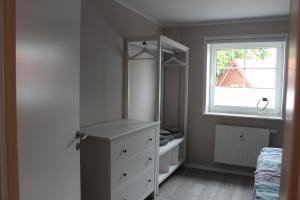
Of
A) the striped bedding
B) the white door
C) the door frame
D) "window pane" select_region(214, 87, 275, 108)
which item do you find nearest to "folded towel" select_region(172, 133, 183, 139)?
"window pane" select_region(214, 87, 275, 108)

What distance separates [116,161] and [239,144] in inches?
88.1

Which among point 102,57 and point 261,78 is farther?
point 261,78

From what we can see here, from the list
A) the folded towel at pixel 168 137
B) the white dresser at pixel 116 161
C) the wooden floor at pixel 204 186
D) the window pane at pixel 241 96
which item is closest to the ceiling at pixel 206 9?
the window pane at pixel 241 96

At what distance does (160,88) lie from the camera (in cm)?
328

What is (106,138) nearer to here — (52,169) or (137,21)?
(52,169)

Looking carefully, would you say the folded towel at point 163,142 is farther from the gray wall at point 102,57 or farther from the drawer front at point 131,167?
the gray wall at point 102,57

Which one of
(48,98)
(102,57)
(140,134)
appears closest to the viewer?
(48,98)

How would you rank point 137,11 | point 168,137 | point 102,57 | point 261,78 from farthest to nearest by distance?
point 261,78 < point 168,137 < point 137,11 < point 102,57

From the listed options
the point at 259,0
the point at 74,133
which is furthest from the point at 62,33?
the point at 259,0

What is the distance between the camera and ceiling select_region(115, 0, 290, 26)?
116 inches

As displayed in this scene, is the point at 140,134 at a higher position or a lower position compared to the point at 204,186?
higher

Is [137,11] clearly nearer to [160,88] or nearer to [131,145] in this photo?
[160,88]

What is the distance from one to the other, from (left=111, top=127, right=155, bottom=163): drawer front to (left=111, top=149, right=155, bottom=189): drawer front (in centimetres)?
5

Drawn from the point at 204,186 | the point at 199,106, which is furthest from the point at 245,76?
the point at 204,186
